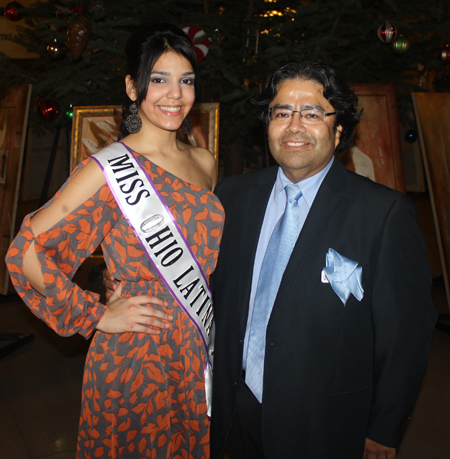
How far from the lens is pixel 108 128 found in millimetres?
4098

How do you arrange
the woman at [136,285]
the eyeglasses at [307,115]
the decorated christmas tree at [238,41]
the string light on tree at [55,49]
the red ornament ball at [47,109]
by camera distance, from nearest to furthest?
the woman at [136,285]
the eyeglasses at [307,115]
the decorated christmas tree at [238,41]
the string light on tree at [55,49]
the red ornament ball at [47,109]

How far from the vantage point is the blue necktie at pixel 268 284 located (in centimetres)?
140

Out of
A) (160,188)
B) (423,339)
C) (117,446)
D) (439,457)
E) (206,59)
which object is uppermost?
(206,59)

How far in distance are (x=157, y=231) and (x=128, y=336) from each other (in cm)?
39

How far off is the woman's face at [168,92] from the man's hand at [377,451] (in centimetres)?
131

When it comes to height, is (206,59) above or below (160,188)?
above

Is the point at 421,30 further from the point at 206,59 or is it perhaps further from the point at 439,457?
the point at 439,457

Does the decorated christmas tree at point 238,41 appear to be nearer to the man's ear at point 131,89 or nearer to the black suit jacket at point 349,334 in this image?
the man's ear at point 131,89

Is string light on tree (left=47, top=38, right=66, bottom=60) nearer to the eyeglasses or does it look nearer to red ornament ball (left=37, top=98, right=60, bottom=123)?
red ornament ball (left=37, top=98, right=60, bottom=123)

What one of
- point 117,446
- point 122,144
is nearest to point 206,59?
point 122,144

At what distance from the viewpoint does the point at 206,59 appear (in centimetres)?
377

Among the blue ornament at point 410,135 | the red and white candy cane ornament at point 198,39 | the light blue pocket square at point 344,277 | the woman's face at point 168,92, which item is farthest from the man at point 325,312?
the blue ornament at point 410,135

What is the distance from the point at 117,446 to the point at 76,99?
354 centimetres

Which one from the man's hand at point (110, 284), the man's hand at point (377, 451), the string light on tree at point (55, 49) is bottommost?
the man's hand at point (377, 451)
